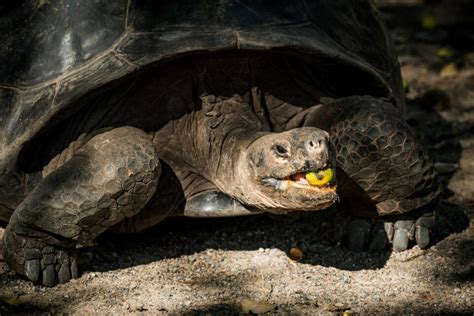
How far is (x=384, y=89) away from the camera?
5.64 m

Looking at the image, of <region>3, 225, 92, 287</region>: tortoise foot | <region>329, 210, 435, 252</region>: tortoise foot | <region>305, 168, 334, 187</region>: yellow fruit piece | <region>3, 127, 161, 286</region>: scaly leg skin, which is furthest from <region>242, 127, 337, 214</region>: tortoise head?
<region>3, 225, 92, 287</region>: tortoise foot

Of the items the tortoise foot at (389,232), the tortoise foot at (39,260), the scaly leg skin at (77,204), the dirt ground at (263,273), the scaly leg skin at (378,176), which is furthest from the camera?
→ the tortoise foot at (389,232)

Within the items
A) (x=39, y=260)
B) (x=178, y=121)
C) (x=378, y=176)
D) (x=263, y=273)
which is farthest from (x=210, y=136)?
(x=39, y=260)

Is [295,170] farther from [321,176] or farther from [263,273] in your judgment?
[263,273]

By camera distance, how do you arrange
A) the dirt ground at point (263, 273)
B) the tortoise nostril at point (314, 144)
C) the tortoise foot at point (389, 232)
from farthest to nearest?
the tortoise foot at point (389, 232)
the dirt ground at point (263, 273)
the tortoise nostril at point (314, 144)

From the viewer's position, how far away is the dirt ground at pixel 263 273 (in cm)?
468

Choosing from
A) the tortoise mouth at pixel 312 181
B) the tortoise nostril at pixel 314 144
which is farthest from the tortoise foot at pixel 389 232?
the tortoise nostril at pixel 314 144

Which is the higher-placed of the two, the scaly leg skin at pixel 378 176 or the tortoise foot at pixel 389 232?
the scaly leg skin at pixel 378 176

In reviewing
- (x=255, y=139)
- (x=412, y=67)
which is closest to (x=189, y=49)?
(x=255, y=139)

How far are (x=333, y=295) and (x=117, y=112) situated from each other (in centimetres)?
149

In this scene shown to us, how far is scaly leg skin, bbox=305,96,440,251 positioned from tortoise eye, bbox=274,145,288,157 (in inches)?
31.0

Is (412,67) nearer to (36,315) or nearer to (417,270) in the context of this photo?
(417,270)

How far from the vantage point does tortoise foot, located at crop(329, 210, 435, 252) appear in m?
5.36

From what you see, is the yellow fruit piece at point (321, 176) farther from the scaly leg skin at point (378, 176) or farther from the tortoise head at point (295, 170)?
the scaly leg skin at point (378, 176)
